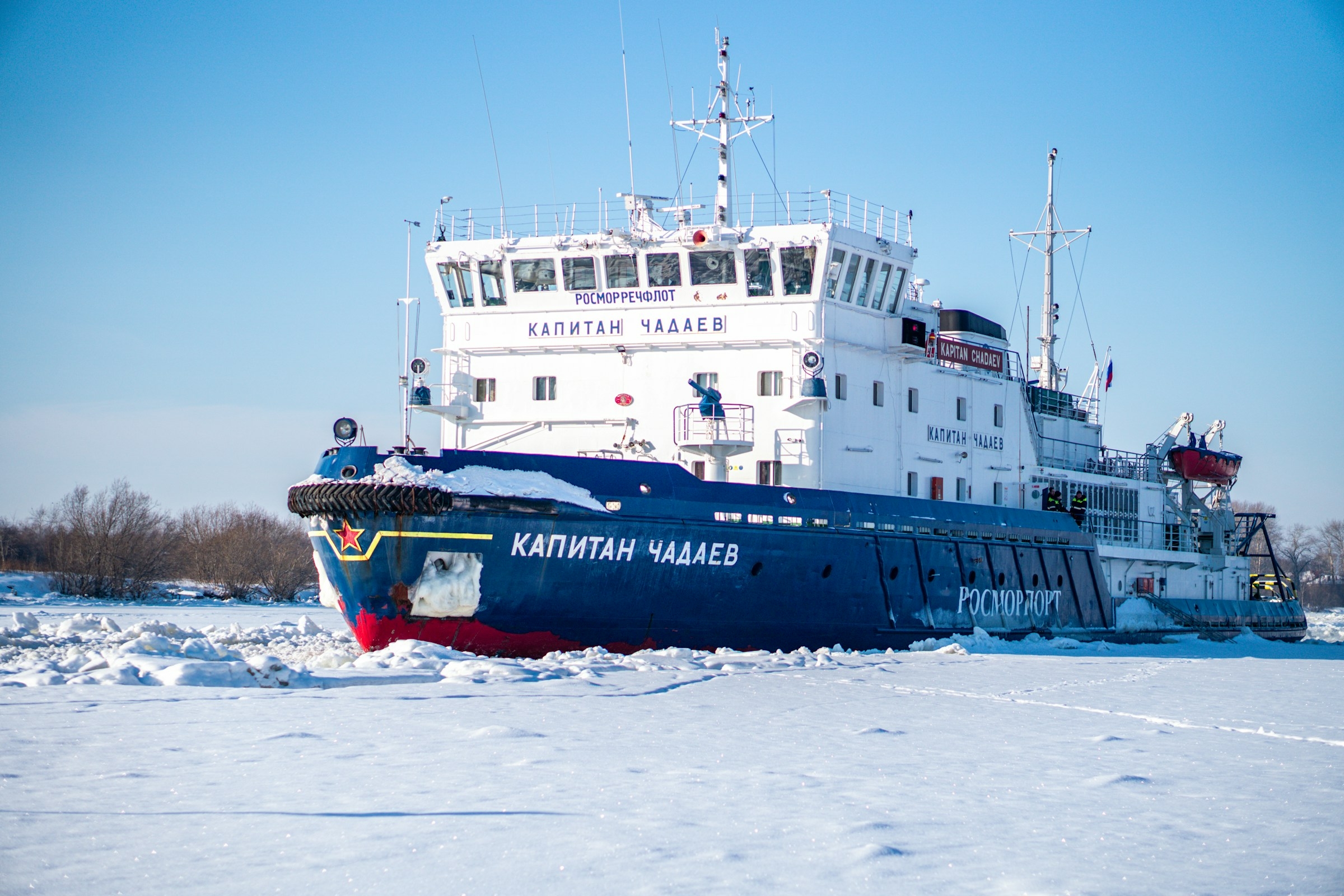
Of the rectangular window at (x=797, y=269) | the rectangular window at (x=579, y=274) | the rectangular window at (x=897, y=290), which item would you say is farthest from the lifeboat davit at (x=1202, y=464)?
the rectangular window at (x=579, y=274)

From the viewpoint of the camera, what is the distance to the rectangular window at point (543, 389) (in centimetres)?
1891

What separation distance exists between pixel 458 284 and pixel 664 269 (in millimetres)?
3418

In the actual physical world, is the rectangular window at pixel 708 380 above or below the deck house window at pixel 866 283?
below

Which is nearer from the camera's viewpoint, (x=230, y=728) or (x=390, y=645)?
(x=230, y=728)

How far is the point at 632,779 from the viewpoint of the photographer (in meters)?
7.72

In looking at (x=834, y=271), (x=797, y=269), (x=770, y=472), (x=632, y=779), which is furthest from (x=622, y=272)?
(x=632, y=779)

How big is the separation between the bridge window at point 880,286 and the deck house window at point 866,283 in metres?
0.16

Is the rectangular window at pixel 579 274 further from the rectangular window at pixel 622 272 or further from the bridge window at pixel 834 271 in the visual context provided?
the bridge window at pixel 834 271

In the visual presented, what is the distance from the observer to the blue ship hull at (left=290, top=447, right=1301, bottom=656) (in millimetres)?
14352

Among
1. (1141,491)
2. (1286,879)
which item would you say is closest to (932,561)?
(1141,491)

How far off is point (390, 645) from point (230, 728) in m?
5.15

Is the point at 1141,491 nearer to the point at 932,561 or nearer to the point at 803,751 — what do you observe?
the point at 932,561

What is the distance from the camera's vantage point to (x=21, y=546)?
5844 centimetres

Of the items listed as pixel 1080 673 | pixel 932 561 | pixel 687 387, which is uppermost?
pixel 687 387
